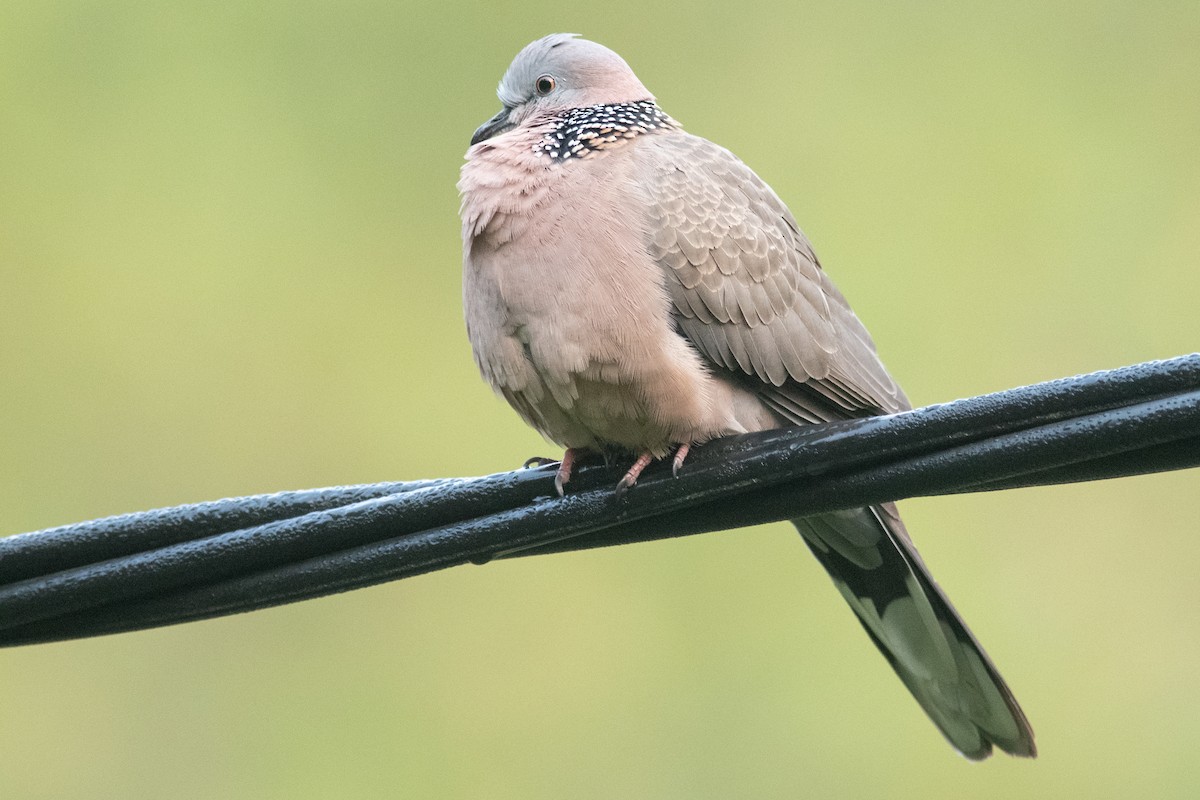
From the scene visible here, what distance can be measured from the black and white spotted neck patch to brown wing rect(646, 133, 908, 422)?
0.25ft

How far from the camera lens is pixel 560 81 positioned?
3.77 metres

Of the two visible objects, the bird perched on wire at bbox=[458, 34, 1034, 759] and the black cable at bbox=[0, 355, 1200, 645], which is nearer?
the black cable at bbox=[0, 355, 1200, 645]

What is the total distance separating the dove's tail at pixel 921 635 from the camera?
10.4 ft

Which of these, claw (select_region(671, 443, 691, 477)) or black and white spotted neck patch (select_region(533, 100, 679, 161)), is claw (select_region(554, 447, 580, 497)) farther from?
black and white spotted neck patch (select_region(533, 100, 679, 161))

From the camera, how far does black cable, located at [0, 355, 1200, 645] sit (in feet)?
7.29

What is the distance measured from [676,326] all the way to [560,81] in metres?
1.02

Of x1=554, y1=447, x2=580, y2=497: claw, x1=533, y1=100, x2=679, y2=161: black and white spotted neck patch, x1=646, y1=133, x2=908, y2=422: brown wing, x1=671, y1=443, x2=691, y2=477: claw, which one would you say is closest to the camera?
x1=554, y1=447, x2=580, y2=497: claw

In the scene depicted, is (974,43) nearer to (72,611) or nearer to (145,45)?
(145,45)

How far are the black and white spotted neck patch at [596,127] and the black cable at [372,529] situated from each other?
3.72ft

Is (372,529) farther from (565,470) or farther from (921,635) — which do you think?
(921,635)

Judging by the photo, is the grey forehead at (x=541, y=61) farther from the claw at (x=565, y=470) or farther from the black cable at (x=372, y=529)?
the black cable at (x=372, y=529)

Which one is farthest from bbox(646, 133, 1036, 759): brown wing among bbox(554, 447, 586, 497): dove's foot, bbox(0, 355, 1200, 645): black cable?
bbox(0, 355, 1200, 645): black cable

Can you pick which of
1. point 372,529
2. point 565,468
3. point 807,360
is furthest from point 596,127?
point 372,529

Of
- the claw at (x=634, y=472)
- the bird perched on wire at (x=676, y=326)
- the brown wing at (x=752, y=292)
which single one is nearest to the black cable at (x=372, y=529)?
the claw at (x=634, y=472)
